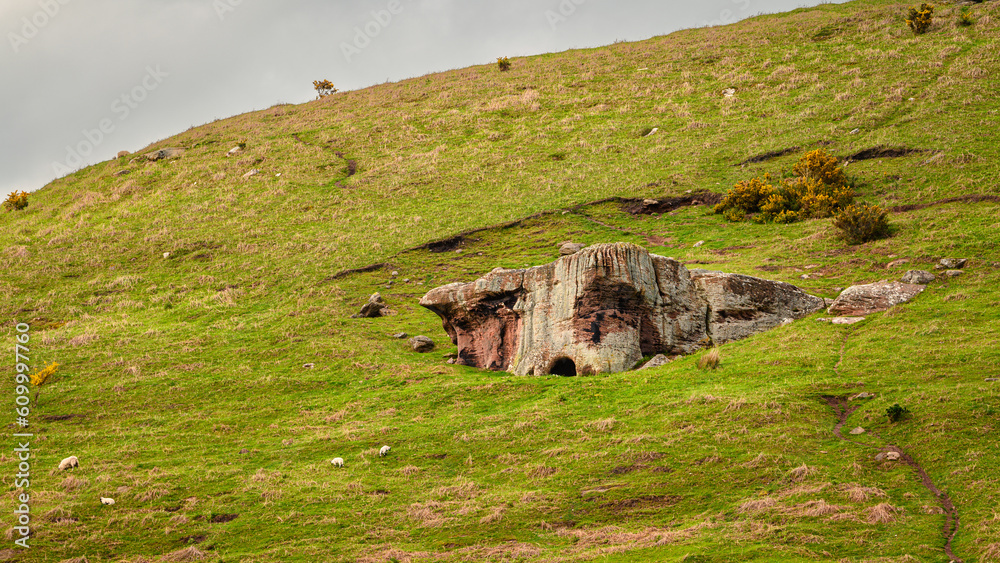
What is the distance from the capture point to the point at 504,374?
29.0 meters

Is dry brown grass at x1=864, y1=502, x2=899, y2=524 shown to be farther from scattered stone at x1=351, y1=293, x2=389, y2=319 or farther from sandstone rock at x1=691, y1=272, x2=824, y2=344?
scattered stone at x1=351, y1=293, x2=389, y2=319

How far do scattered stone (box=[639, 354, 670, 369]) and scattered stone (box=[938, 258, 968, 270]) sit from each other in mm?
12215

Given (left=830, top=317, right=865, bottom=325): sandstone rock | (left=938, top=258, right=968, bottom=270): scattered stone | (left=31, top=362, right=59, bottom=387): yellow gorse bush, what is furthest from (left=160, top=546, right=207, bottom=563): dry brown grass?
(left=938, top=258, right=968, bottom=270): scattered stone

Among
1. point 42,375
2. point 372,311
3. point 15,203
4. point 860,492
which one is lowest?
point 860,492

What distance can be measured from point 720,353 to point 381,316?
1862cm

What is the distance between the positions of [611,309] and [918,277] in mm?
12264

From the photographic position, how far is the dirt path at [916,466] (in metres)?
13.0

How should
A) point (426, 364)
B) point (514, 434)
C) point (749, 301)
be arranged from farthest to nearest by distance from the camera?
point (426, 364)
point (749, 301)
point (514, 434)

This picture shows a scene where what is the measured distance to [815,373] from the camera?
22297 millimetres

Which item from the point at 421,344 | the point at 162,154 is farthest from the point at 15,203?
the point at 421,344

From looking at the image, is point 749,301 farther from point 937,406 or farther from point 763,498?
point 763,498

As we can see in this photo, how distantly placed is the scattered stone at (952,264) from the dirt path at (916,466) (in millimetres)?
9146

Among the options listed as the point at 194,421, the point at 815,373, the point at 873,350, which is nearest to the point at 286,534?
the point at 194,421

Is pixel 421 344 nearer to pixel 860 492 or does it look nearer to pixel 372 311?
pixel 372 311
